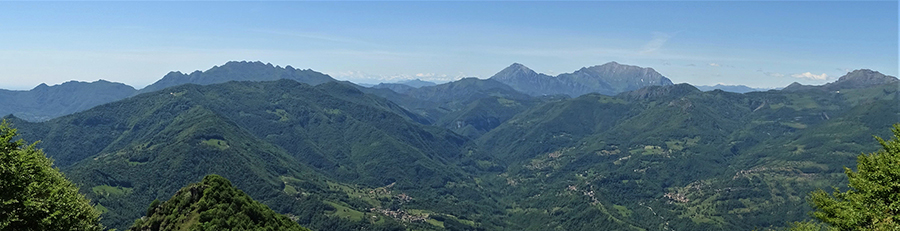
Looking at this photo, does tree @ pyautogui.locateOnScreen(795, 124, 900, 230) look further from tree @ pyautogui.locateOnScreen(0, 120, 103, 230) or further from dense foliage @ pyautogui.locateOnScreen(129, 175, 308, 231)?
dense foliage @ pyautogui.locateOnScreen(129, 175, 308, 231)

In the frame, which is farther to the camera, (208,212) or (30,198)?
(208,212)

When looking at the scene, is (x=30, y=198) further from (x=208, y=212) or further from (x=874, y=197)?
Result: (x=874, y=197)

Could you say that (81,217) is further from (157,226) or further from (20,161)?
(157,226)

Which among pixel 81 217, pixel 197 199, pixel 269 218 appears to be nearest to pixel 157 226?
pixel 197 199

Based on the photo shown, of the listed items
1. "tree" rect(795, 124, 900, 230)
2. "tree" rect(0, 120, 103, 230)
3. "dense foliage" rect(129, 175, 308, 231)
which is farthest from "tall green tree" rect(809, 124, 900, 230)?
"dense foliage" rect(129, 175, 308, 231)

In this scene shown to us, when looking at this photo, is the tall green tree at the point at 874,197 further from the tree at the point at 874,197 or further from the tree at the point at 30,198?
the tree at the point at 30,198

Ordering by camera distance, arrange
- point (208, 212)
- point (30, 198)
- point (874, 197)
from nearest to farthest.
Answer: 1. point (30, 198)
2. point (874, 197)
3. point (208, 212)

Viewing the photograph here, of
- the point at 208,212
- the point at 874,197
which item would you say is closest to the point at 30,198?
the point at 208,212
